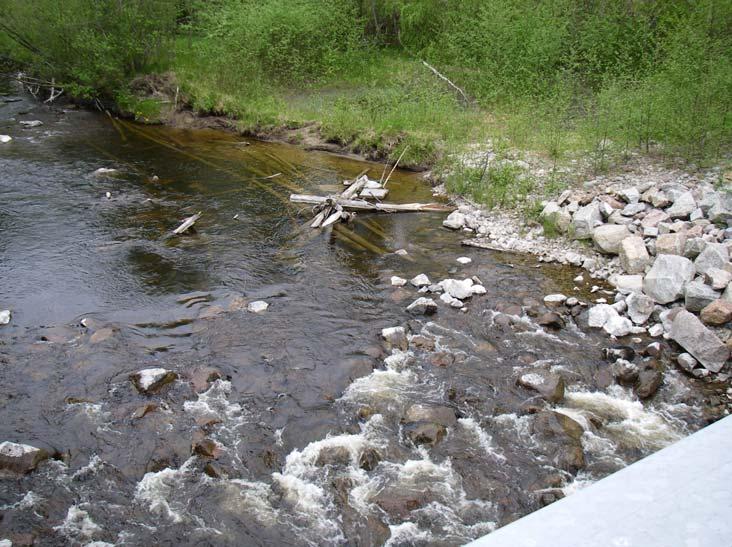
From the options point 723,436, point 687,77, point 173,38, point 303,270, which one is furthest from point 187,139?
point 723,436

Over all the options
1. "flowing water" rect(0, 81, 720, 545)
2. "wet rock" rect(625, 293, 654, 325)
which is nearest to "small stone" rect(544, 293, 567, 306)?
"flowing water" rect(0, 81, 720, 545)

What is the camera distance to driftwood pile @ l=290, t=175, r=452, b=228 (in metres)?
11.8

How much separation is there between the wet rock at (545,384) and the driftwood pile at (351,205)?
19.1 ft

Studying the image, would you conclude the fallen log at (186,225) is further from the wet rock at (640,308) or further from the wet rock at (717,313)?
the wet rock at (717,313)

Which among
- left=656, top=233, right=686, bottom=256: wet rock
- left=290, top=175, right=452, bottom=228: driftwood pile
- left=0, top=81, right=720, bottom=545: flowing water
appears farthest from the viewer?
left=290, top=175, right=452, bottom=228: driftwood pile

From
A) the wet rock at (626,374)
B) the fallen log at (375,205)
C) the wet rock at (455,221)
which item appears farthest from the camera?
the fallen log at (375,205)

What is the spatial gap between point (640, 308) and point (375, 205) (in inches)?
233

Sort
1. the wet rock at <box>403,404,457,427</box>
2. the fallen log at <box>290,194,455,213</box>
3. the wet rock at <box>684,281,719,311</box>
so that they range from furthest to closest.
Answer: the fallen log at <box>290,194,455,213</box>, the wet rock at <box>684,281,719,311</box>, the wet rock at <box>403,404,457,427</box>

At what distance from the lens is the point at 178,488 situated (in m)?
5.58

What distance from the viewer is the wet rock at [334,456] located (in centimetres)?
585

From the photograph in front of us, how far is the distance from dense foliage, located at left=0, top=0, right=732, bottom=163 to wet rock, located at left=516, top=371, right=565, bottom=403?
6.81 meters

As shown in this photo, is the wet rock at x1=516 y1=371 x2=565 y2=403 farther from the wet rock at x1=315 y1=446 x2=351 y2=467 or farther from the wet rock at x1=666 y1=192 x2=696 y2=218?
Answer: the wet rock at x1=666 y1=192 x2=696 y2=218

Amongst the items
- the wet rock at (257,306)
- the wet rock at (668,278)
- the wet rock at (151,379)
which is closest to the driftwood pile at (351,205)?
the wet rock at (257,306)

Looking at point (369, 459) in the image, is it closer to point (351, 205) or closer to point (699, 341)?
point (699, 341)
